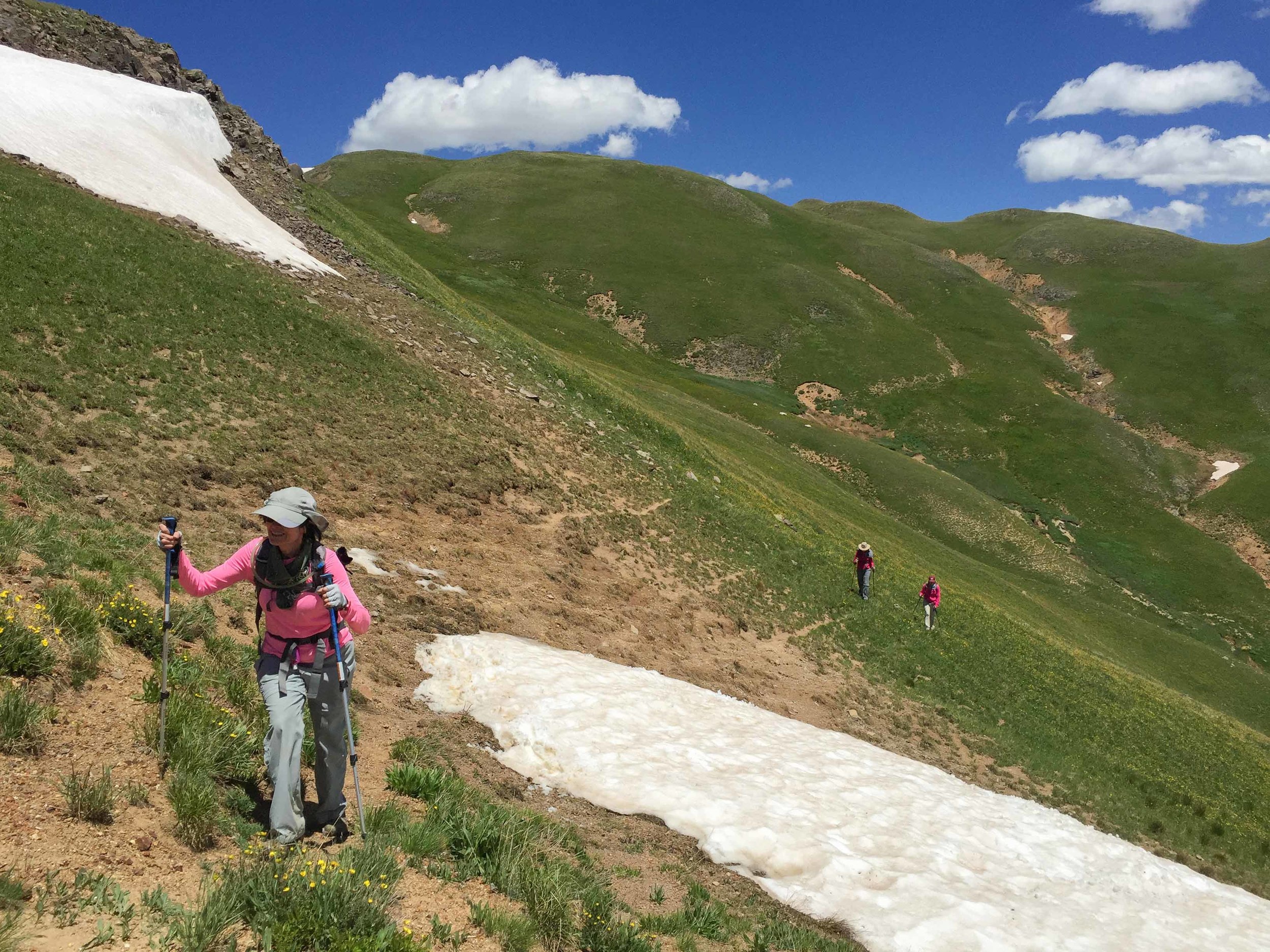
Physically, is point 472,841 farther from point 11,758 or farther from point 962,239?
point 962,239

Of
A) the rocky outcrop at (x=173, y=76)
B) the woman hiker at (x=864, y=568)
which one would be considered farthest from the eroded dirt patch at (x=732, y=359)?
the woman hiker at (x=864, y=568)

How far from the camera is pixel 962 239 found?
511 feet

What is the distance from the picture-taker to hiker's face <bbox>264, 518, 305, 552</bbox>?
7.27 m

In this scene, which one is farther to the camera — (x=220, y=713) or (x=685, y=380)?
(x=685, y=380)

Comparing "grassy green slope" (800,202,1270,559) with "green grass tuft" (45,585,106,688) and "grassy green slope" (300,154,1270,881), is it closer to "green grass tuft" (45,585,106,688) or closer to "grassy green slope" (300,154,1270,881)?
"grassy green slope" (300,154,1270,881)

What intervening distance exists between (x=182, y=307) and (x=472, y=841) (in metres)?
22.3

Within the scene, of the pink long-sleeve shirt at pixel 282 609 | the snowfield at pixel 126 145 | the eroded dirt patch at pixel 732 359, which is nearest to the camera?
the pink long-sleeve shirt at pixel 282 609

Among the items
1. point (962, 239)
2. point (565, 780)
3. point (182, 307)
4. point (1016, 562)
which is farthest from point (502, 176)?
point (565, 780)

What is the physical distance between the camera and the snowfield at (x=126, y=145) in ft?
102

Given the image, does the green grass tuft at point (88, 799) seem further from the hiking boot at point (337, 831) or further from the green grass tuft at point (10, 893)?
the hiking boot at point (337, 831)

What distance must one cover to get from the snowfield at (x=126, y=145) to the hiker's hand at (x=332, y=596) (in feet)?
99.0

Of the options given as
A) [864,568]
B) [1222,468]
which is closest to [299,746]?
→ [864,568]

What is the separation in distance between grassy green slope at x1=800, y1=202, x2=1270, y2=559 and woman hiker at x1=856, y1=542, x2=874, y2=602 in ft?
204

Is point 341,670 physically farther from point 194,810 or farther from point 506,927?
point 506,927
